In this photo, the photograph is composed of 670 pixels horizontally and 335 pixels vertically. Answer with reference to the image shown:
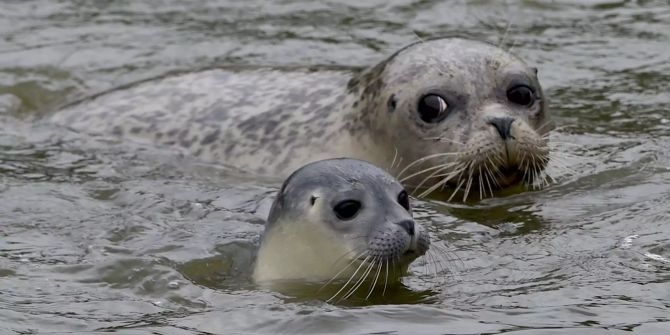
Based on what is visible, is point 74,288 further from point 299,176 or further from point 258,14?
point 258,14

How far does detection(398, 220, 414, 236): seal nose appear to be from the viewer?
6.22m

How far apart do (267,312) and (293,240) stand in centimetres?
51

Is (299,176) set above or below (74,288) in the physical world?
above

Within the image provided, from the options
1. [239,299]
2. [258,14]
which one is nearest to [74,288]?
[239,299]

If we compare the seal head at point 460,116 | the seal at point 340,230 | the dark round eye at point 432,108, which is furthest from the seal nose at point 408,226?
the dark round eye at point 432,108

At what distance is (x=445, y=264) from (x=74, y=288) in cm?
147

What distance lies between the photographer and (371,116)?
8656 mm

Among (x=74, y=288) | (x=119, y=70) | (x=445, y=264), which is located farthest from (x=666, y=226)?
(x=119, y=70)

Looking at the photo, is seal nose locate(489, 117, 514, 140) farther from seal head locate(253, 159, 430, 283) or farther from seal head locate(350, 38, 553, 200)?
seal head locate(253, 159, 430, 283)

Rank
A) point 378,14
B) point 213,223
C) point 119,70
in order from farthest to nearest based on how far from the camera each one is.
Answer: point 378,14 < point 119,70 < point 213,223

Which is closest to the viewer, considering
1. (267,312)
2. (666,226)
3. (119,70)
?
(267,312)

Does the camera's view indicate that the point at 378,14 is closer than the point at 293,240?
No

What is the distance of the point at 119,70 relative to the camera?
10.9 meters

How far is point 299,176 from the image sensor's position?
6730 millimetres
